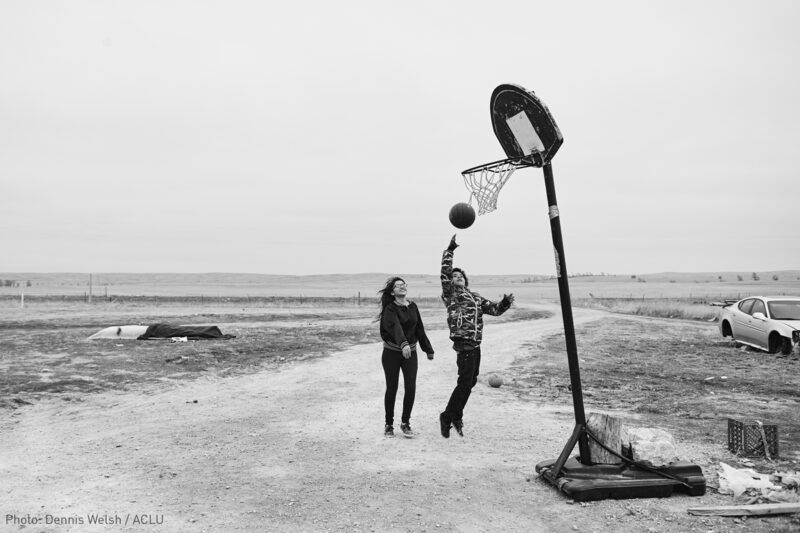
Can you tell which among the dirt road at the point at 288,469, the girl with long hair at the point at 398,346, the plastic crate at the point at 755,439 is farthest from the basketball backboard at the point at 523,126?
the plastic crate at the point at 755,439

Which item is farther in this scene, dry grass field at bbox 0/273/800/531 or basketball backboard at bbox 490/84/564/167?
dry grass field at bbox 0/273/800/531

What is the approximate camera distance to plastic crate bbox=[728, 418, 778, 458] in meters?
6.58

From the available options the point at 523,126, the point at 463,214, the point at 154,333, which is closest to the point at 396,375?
the point at 463,214

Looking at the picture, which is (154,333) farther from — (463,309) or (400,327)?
(463,309)

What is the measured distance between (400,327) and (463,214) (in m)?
1.73

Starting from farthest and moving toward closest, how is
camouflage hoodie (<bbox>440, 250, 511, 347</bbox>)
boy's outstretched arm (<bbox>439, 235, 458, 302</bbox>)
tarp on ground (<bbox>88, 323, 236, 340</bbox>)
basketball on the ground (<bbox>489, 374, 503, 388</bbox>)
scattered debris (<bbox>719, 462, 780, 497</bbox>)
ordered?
tarp on ground (<bbox>88, 323, 236, 340</bbox>)
basketball on the ground (<bbox>489, 374, 503, 388</bbox>)
boy's outstretched arm (<bbox>439, 235, 458, 302</bbox>)
camouflage hoodie (<bbox>440, 250, 511, 347</bbox>)
scattered debris (<bbox>719, 462, 780, 497</bbox>)

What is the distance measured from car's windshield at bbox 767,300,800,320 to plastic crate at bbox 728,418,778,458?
1207 cm

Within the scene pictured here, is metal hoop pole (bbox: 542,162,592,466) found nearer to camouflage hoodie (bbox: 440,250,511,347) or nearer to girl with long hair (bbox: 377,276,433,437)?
camouflage hoodie (bbox: 440,250,511,347)

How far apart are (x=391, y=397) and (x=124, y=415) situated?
421cm

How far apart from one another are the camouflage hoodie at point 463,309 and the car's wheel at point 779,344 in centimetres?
1221

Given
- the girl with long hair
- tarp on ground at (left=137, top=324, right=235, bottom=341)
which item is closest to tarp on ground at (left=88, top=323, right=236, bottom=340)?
tarp on ground at (left=137, top=324, right=235, bottom=341)

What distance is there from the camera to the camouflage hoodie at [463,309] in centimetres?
752

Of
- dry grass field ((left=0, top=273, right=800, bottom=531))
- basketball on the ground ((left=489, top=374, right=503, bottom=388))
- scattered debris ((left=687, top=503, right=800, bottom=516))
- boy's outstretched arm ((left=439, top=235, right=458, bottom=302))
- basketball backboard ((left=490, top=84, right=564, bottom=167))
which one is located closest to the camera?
scattered debris ((left=687, top=503, right=800, bottom=516))

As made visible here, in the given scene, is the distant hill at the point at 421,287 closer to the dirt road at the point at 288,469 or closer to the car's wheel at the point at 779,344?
the car's wheel at the point at 779,344
